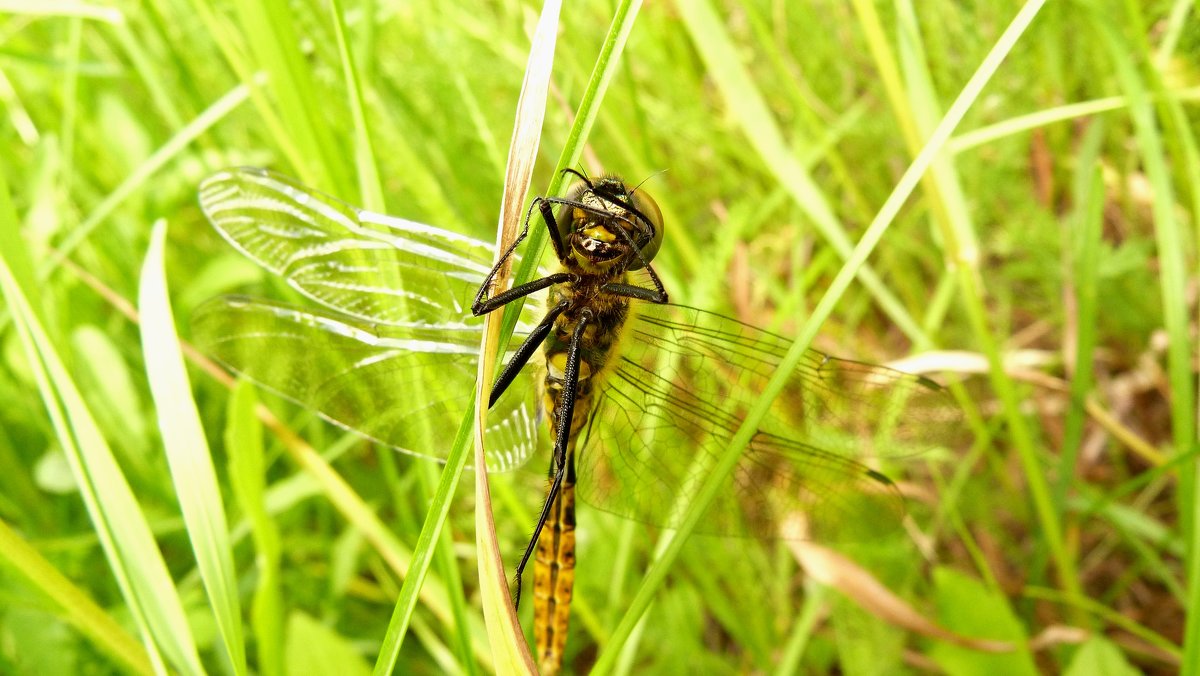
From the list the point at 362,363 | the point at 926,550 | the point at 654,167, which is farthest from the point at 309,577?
the point at 926,550

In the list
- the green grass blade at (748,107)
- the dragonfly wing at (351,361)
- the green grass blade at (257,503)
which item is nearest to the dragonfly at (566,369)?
the dragonfly wing at (351,361)

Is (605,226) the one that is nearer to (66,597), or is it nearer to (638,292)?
(638,292)

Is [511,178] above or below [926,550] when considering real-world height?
below

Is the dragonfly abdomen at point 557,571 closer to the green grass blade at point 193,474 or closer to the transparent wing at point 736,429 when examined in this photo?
the transparent wing at point 736,429

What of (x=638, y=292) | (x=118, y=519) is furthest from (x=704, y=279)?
(x=118, y=519)

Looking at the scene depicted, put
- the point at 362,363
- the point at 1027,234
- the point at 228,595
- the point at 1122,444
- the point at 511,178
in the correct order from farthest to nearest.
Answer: the point at 1122,444
the point at 1027,234
the point at 362,363
the point at 228,595
the point at 511,178

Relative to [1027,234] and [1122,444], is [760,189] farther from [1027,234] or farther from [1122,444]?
[1122,444]

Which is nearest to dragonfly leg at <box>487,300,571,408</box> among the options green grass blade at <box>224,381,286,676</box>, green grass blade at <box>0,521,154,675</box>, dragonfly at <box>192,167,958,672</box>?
dragonfly at <box>192,167,958,672</box>
